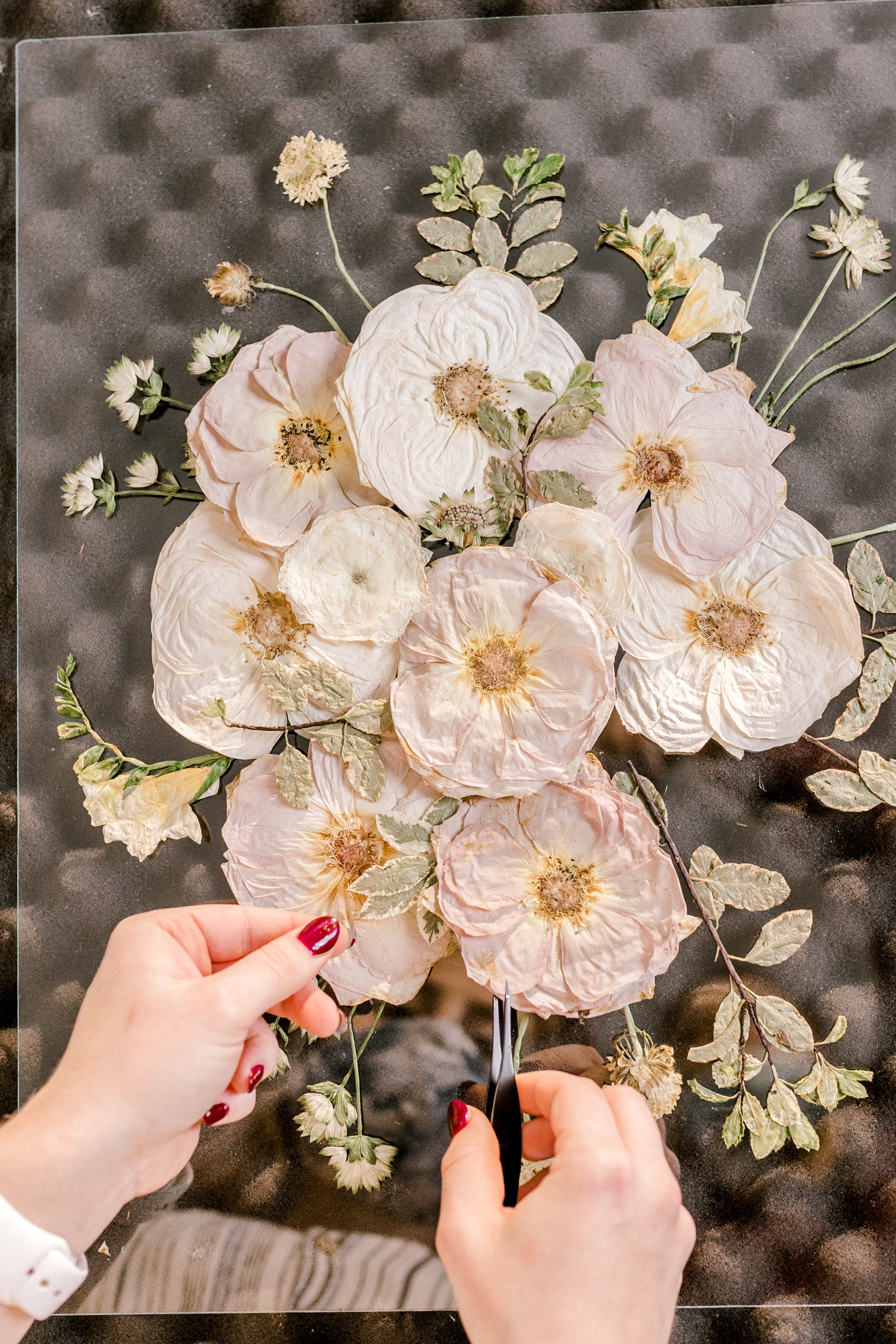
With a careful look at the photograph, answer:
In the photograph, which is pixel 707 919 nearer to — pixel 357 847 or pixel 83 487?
pixel 357 847

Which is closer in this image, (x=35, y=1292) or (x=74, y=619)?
(x=35, y=1292)

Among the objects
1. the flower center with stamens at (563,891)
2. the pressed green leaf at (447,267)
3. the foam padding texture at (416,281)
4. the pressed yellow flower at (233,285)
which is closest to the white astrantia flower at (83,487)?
the foam padding texture at (416,281)

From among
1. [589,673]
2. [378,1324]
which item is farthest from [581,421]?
[378,1324]

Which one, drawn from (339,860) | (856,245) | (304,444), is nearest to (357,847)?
(339,860)

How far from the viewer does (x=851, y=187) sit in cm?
50

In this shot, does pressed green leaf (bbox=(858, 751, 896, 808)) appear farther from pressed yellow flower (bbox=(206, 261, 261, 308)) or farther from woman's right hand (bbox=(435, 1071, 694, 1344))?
pressed yellow flower (bbox=(206, 261, 261, 308))

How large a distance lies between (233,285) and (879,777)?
0.48m

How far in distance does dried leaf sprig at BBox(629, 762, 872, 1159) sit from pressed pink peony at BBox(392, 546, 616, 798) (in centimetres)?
8

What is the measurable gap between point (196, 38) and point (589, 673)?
47cm

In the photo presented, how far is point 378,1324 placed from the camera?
52cm

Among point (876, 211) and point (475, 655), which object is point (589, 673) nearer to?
point (475, 655)

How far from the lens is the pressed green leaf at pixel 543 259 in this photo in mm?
492

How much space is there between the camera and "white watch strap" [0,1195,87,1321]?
37 cm

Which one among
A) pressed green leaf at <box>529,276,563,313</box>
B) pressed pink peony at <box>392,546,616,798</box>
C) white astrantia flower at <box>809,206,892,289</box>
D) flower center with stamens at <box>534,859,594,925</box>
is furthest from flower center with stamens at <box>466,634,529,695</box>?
white astrantia flower at <box>809,206,892,289</box>
